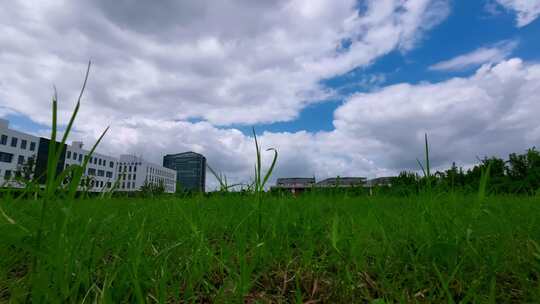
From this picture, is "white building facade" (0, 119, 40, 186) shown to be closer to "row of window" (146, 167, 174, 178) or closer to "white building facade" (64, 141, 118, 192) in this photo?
"white building facade" (64, 141, 118, 192)

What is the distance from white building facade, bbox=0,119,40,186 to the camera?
61.2m

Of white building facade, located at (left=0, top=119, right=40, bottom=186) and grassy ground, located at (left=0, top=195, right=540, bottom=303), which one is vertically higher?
white building facade, located at (left=0, top=119, right=40, bottom=186)

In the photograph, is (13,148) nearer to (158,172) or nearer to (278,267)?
(158,172)

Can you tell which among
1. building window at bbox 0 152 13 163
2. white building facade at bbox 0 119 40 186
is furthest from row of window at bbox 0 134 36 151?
building window at bbox 0 152 13 163

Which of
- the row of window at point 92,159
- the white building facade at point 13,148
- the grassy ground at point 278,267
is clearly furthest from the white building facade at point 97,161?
the grassy ground at point 278,267

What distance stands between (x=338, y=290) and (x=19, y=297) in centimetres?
137

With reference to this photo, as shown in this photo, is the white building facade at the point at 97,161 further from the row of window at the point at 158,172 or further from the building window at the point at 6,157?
the row of window at the point at 158,172

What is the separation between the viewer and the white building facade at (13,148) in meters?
61.2

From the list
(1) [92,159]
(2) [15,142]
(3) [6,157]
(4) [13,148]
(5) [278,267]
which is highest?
Answer: (2) [15,142]

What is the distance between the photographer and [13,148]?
64.0m

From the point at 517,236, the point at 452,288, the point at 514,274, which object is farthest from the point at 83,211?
the point at 517,236

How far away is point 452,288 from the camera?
1352 mm

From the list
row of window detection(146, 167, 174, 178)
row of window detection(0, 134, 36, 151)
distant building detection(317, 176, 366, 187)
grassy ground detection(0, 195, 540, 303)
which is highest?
row of window detection(0, 134, 36, 151)

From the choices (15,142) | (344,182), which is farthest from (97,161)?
(344,182)
